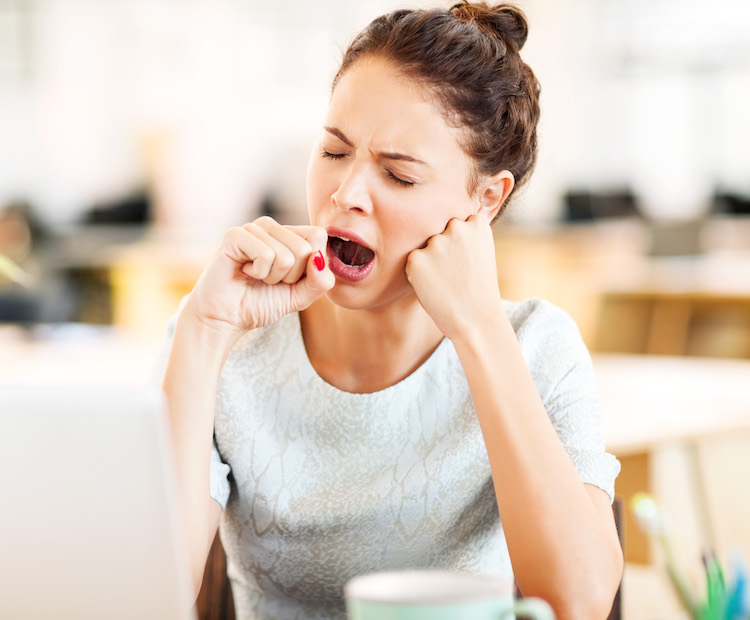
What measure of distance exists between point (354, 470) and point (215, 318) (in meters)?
0.27

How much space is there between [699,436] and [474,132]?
113 centimetres

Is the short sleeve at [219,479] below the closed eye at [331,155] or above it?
below

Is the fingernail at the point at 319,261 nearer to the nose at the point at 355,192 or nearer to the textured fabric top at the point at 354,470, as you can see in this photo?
the nose at the point at 355,192

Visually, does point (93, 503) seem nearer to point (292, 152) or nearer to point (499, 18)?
point (499, 18)

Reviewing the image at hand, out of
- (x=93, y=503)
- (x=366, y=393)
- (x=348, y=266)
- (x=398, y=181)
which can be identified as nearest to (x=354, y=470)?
Answer: (x=366, y=393)

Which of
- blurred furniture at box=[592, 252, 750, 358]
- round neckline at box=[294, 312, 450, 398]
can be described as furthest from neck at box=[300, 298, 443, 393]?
blurred furniture at box=[592, 252, 750, 358]

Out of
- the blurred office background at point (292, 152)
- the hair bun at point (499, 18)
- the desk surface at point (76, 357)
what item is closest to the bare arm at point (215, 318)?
the hair bun at point (499, 18)

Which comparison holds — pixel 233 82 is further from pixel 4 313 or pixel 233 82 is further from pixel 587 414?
pixel 587 414

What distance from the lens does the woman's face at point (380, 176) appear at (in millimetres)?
1141

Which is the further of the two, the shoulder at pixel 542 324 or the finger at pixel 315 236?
the shoulder at pixel 542 324

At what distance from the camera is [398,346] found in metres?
1.30

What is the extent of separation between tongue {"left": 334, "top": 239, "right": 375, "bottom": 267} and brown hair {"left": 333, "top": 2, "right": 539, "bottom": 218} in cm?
16

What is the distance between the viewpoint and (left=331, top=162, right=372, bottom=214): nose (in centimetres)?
113

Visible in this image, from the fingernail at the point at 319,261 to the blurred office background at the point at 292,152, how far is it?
368 cm
